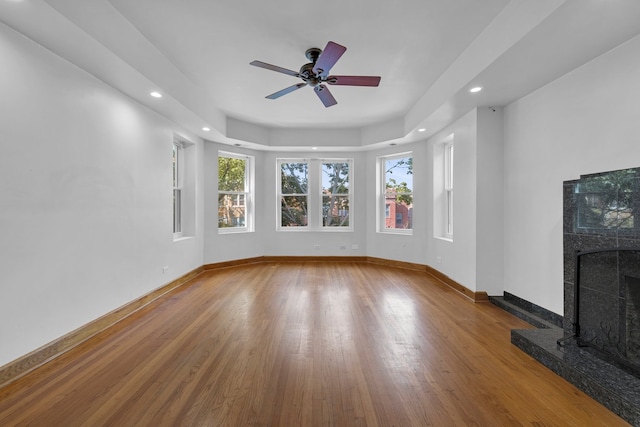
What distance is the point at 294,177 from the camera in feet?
22.1

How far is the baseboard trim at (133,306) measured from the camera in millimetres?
2180

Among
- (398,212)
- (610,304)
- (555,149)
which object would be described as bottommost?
(610,304)

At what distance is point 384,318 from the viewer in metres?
3.25

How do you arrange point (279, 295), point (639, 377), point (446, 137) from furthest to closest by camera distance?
point (446, 137) < point (279, 295) < point (639, 377)

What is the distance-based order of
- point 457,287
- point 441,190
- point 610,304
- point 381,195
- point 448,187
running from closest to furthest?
1. point 610,304
2. point 457,287
3. point 448,187
4. point 441,190
5. point 381,195

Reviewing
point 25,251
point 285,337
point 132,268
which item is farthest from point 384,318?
point 25,251

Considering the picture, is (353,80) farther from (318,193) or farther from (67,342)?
(318,193)

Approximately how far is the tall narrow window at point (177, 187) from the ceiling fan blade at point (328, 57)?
10.5 ft

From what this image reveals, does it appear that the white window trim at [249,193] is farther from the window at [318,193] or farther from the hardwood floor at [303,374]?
the hardwood floor at [303,374]

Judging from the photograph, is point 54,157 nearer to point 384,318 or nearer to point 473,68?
point 384,318

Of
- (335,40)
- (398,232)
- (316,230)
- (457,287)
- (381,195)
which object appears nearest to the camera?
(335,40)

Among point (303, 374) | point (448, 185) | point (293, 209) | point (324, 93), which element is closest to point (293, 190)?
point (293, 209)

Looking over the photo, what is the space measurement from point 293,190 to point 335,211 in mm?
1048

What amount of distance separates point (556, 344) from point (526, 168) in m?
1.90
